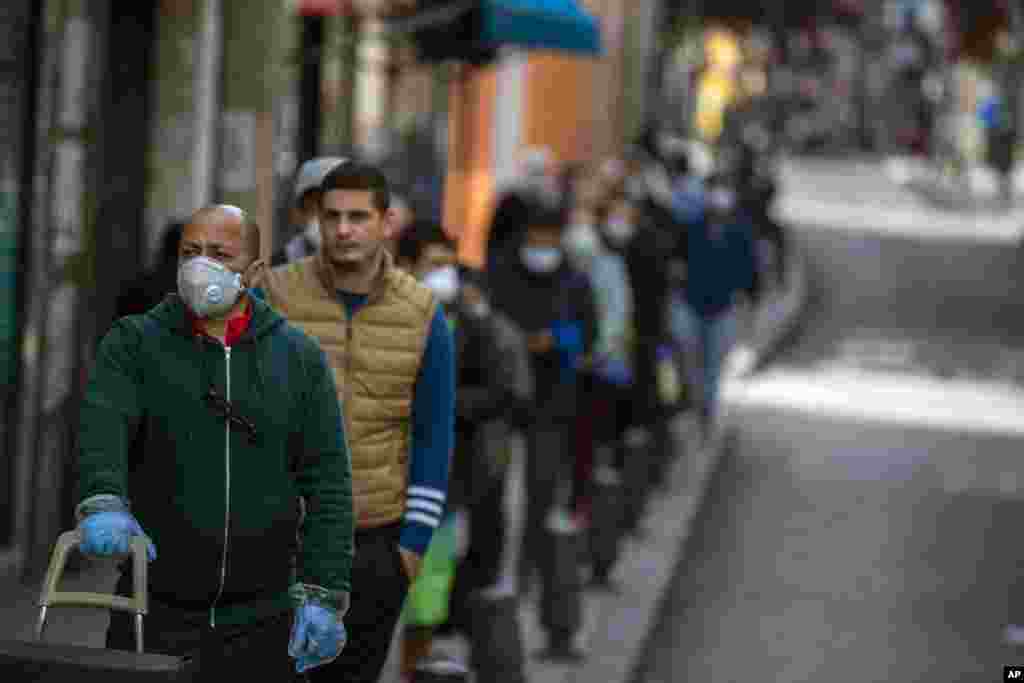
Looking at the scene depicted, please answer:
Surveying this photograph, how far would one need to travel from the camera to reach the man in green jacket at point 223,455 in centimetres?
655

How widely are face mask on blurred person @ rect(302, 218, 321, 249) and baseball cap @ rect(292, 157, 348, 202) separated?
0.68ft

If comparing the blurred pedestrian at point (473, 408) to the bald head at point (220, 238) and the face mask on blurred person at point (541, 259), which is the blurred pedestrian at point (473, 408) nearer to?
the face mask on blurred person at point (541, 259)

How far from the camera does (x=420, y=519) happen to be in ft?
25.9

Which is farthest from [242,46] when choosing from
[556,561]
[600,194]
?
[556,561]

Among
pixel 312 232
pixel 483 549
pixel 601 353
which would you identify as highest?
pixel 312 232

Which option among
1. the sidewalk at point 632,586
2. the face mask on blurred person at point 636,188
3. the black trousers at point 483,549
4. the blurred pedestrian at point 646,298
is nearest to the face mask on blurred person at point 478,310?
the black trousers at point 483,549

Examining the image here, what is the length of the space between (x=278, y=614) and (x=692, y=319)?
13961 millimetres

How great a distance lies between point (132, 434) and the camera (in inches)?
259

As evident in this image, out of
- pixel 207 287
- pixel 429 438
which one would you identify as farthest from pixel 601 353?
pixel 207 287

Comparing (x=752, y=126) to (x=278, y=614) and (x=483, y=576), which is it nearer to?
(x=483, y=576)

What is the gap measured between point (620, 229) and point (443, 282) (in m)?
7.48

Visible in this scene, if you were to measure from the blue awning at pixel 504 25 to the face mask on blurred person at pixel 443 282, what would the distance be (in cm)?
661

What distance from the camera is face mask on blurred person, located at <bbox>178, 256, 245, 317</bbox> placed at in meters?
6.47

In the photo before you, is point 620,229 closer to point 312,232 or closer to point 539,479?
point 539,479
